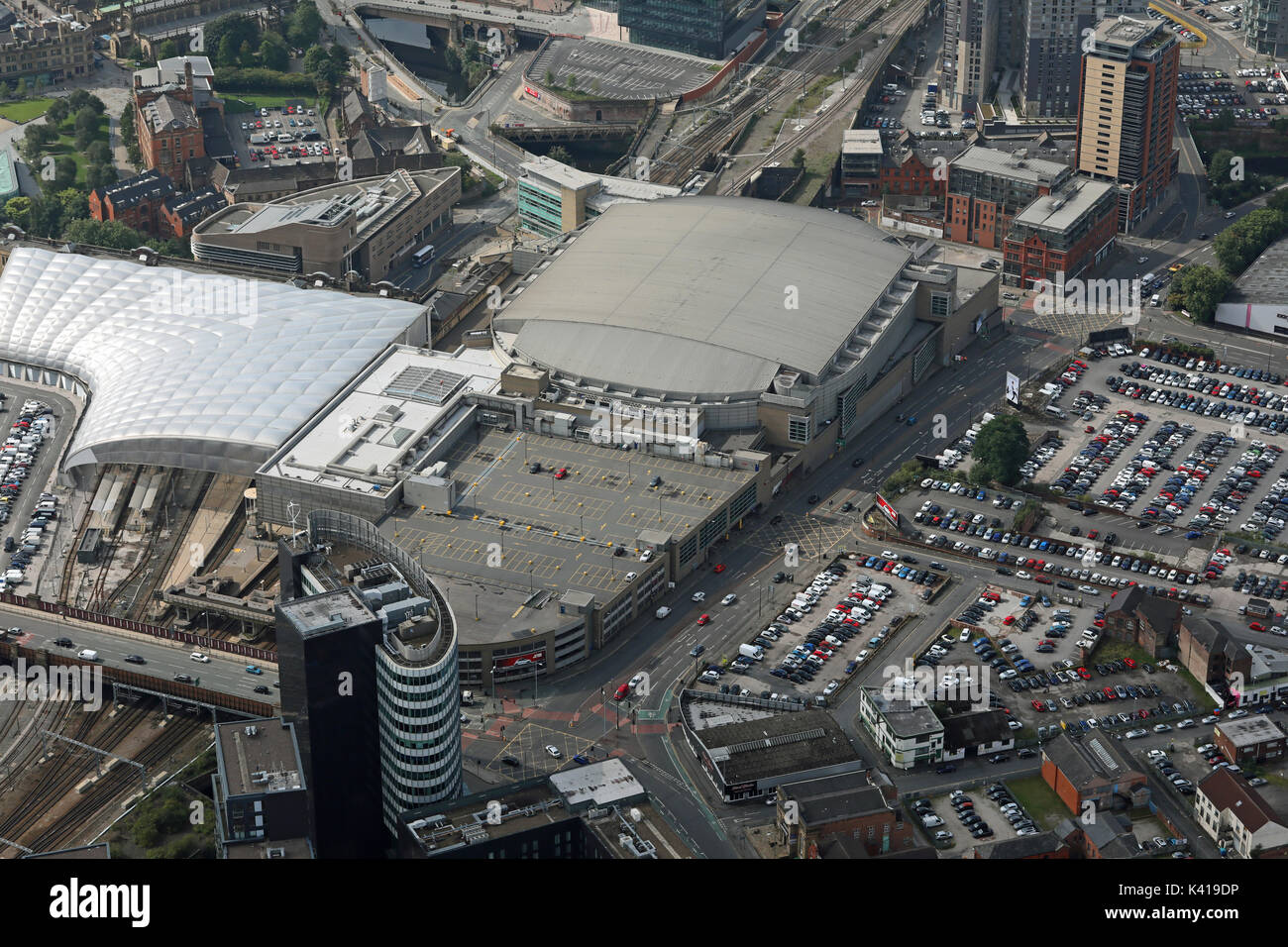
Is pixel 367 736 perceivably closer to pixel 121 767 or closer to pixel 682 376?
pixel 121 767

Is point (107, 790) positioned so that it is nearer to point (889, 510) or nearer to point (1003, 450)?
point (889, 510)

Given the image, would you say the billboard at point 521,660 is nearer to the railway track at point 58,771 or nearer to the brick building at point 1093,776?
the railway track at point 58,771

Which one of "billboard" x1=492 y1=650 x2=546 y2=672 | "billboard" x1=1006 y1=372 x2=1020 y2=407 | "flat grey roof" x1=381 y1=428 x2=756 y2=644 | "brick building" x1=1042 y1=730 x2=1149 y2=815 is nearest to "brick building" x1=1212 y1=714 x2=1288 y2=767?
"brick building" x1=1042 y1=730 x2=1149 y2=815

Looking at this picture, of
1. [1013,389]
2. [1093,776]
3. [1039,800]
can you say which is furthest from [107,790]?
[1013,389]

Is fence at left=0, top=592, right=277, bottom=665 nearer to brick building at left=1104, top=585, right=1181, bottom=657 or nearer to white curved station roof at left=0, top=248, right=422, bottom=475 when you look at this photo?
white curved station roof at left=0, top=248, right=422, bottom=475

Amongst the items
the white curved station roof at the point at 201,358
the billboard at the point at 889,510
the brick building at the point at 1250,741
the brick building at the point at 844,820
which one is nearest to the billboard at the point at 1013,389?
the billboard at the point at 889,510

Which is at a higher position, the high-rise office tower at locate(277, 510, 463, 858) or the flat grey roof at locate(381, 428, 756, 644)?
the high-rise office tower at locate(277, 510, 463, 858)
